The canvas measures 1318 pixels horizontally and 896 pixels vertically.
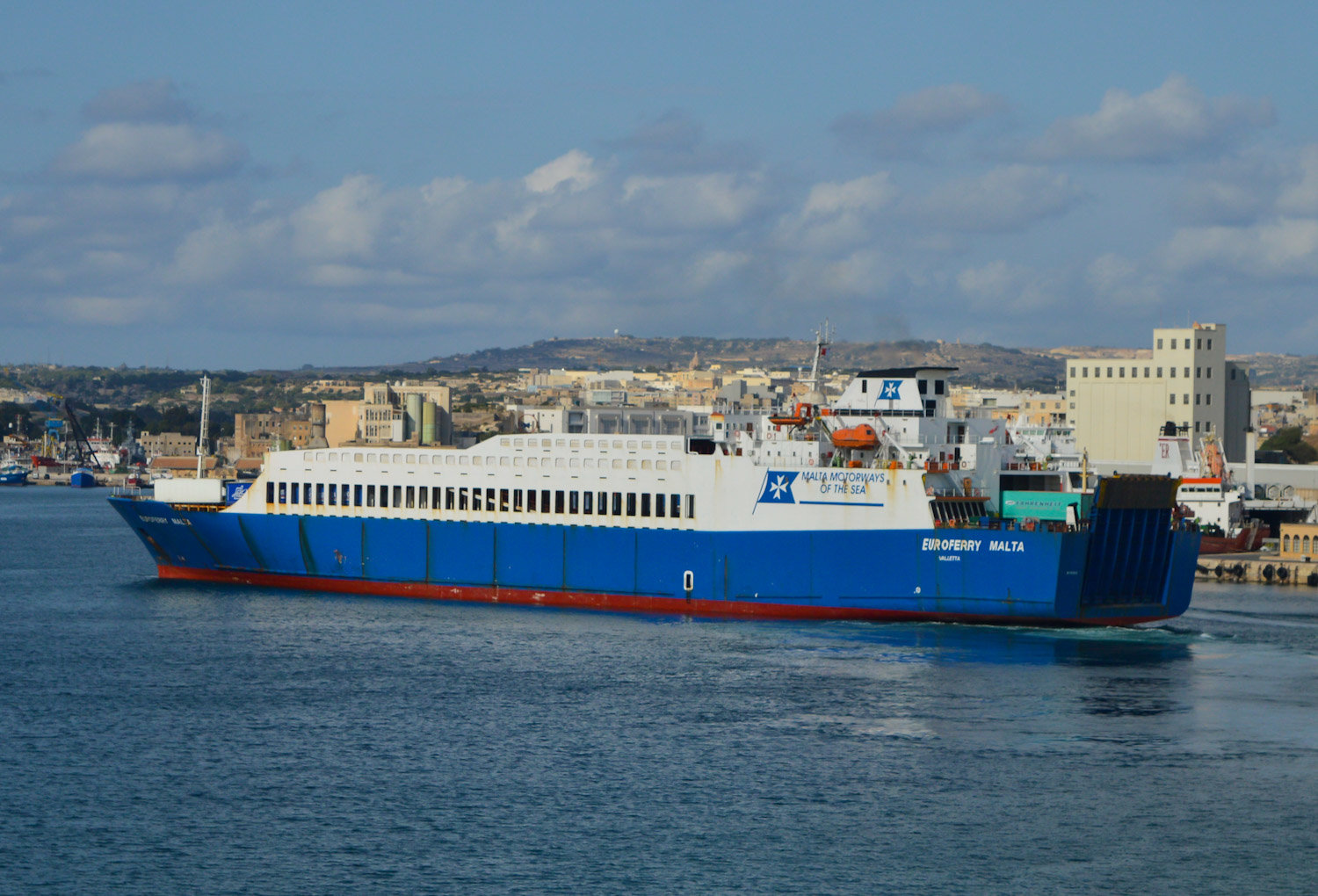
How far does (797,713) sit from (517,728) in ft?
17.8

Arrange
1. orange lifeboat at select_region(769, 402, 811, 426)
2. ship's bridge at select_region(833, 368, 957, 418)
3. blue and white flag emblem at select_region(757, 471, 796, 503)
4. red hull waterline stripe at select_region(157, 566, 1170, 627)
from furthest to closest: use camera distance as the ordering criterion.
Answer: ship's bridge at select_region(833, 368, 957, 418), orange lifeboat at select_region(769, 402, 811, 426), blue and white flag emblem at select_region(757, 471, 796, 503), red hull waterline stripe at select_region(157, 566, 1170, 627)

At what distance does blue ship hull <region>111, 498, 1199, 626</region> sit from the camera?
41.5 metres

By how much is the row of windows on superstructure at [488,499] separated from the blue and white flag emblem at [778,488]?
2094 millimetres

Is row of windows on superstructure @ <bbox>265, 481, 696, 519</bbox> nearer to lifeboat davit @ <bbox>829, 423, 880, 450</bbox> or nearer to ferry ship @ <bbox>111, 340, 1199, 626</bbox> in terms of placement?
ferry ship @ <bbox>111, 340, 1199, 626</bbox>

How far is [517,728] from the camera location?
1214 inches

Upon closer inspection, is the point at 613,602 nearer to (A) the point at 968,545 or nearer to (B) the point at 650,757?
(A) the point at 968,545

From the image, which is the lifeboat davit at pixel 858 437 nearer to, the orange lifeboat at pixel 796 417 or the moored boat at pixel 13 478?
the orange lifeboat at pixel 796 417

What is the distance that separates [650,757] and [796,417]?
18.9 metres

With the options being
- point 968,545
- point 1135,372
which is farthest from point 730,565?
point 1135,372

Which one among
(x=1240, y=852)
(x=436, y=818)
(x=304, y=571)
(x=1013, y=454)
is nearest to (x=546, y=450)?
(x=304, y=571)

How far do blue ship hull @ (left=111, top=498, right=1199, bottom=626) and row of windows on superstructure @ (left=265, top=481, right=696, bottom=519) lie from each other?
0.53 m

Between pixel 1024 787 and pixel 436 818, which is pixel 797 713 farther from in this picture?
pixel 436 818

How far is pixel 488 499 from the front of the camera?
4816cm

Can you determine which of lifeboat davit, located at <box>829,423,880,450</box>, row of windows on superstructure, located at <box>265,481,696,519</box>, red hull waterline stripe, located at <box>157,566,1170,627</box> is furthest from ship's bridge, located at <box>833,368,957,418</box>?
red hull waterline stripe, located at <box>157,566,1170,627</box>
